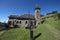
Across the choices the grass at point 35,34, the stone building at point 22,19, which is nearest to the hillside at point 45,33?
the grass at point 35,34

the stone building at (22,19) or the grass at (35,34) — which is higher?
the stone building at (22,19)

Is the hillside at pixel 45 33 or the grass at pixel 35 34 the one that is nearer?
the hillside at pixel 45 33

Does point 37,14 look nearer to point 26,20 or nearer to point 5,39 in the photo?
point 26,20

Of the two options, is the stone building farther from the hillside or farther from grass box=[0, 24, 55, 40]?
the hillside

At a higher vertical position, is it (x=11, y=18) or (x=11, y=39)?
(x=11, y=18)

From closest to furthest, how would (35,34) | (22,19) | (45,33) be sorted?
(45,33) < (35,34) < (22,19)

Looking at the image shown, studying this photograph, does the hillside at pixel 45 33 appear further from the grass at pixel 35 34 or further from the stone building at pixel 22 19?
the stone building at pixel 22 19

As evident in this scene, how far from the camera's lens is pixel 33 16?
72562 mm

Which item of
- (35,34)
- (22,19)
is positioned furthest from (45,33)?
(22,19)

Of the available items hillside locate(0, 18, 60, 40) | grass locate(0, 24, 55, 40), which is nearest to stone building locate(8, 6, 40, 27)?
grass locate(0, 24, 55, 40)

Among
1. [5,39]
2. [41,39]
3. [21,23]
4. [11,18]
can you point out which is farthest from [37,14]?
[41,39]

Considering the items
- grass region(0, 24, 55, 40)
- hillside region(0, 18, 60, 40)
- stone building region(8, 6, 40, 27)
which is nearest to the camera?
hillside region(0, 18, 60, 40)

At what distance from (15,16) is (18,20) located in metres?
3.39

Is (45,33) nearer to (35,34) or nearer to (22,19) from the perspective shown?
(35,34)
